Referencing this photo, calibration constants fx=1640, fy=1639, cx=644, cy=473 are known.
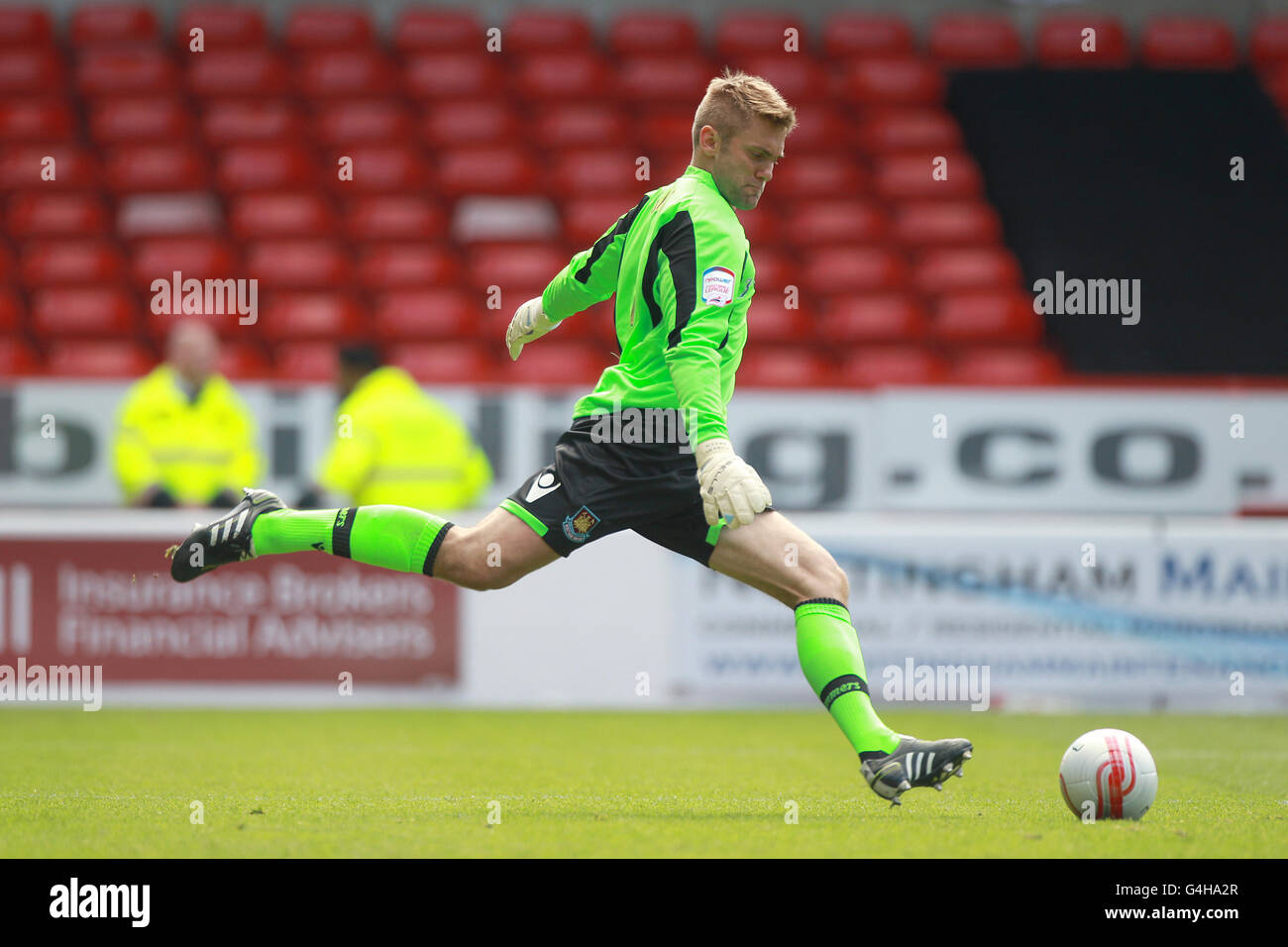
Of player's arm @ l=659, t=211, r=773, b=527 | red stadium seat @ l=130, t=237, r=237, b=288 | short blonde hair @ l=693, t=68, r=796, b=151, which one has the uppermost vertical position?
red stadium seat @ l=130, t=237, r=237, b=288

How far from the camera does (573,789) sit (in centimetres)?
579

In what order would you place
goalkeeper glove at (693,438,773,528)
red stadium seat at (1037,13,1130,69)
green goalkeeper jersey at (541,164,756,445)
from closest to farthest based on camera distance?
goalkeeper glove at (693,438,773,528), green goalkeeper jersey at (541,164,756,445), red stadium seat at (1037,13,1130,69)

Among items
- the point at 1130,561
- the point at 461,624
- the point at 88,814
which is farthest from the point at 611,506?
the point at 1130,561

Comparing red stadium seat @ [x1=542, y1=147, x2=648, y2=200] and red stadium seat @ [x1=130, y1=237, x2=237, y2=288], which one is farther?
red stadium seat @ [x1=542, y1=147, x2=648, y2=200]

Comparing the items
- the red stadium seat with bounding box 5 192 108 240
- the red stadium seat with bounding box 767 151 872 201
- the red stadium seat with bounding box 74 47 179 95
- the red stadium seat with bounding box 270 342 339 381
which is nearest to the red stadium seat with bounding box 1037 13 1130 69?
the red stadium seat with bounding box 767 151 872 201

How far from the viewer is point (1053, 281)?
564 inches

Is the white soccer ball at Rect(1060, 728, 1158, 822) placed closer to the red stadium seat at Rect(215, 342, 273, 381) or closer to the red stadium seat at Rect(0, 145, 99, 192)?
the red stadium seat at Rect(215, 342, 273, 381)

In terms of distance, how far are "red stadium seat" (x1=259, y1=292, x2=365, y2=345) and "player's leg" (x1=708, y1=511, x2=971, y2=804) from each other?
953 cm

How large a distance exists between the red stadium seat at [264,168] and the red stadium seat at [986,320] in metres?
6.22

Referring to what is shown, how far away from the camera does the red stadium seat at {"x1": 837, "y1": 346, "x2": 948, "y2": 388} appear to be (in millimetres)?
13656

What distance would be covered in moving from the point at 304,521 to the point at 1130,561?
6080 mm

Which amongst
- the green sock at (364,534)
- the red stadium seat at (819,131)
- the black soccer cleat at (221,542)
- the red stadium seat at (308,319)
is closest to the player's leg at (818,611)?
the green sock at (364,534)

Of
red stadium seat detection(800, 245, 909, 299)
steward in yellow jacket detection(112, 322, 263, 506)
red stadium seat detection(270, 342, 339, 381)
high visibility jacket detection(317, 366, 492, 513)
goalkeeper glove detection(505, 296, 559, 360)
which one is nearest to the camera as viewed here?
goalkeeper glove detection(505, 296, 559, 360)

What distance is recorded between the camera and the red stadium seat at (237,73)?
16719mm
